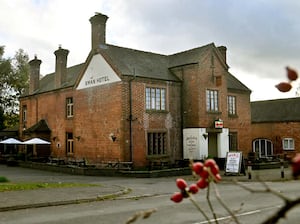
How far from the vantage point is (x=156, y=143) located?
30453 millimetres

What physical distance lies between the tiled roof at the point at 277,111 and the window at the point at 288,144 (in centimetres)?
208

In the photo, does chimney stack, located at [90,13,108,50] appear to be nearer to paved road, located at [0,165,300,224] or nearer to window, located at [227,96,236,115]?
window, located at [227,96,236,115]

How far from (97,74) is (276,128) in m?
21.2

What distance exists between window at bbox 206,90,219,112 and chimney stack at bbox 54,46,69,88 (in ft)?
46.2

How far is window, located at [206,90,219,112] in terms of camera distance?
3270 cm

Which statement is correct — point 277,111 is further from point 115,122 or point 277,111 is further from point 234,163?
point 115,122

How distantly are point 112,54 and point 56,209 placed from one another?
19.1 meters

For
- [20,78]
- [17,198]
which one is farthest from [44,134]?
[17,198]

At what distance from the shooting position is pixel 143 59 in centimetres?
3372

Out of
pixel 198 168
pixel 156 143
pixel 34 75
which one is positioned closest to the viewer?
pixel 198 168

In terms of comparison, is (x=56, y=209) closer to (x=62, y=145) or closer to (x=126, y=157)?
(x=126, y=157)

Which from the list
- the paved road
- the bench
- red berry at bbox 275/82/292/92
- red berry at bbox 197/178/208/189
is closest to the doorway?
the bench

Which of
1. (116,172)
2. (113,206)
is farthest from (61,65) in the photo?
(113,206)

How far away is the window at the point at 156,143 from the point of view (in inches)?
1184
